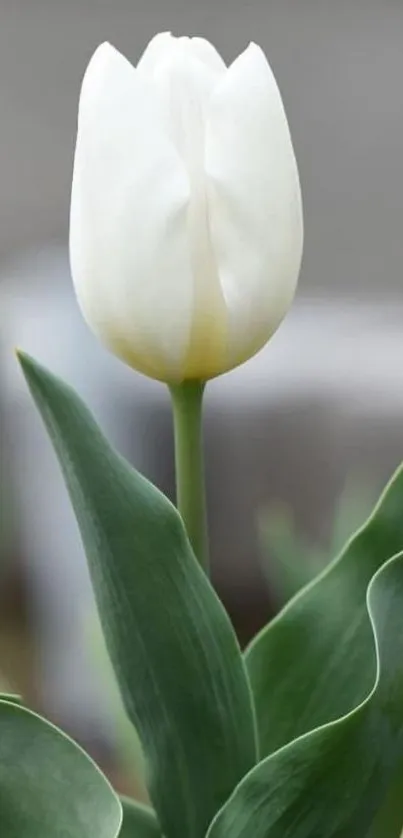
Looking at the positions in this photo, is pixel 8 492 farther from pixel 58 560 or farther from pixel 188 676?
pixel 188 676

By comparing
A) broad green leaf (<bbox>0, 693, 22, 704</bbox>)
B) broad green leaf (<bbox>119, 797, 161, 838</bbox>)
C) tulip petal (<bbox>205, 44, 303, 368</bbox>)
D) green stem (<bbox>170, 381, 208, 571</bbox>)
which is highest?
tulip petal (<bbox>205, 44, 303, 368</bbox>)

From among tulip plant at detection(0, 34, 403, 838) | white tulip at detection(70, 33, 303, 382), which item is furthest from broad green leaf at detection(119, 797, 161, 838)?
white tulip at detection(70, 33, 303, 382)

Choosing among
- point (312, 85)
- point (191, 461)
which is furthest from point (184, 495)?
point (312, 85)

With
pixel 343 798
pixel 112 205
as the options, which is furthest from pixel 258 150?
pixel 343 798

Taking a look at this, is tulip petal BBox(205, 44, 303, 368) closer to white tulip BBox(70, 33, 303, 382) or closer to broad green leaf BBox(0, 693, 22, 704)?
white tulip BBox(70, 33, 303, 382)

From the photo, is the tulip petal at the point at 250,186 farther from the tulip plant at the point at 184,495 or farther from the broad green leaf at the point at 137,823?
the broad green leaf at the point at 137,823

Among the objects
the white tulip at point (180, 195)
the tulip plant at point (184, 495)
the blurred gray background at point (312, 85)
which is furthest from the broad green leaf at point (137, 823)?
the blurred gray background at point (312, 85)
